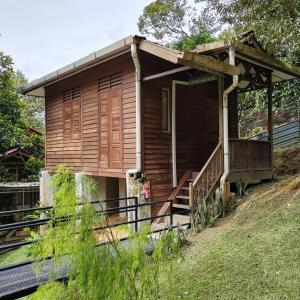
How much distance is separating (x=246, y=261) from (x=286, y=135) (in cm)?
1190

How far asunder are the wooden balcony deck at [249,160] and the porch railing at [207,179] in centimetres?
33

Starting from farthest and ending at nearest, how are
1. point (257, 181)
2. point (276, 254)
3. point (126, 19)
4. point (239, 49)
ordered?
point (126, 19) → point (257, 181) → point (239, 49) → point (276, 254)

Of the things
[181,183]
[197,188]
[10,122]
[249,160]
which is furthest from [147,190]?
[10,122]

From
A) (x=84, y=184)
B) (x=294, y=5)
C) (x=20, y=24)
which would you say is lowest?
(x=84, y=184)

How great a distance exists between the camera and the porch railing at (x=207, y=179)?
7.66m

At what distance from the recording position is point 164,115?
884cm

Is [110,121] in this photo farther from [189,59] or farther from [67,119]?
[189,59]

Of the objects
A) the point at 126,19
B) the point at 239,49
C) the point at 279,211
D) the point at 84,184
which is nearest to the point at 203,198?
the point at 279,211

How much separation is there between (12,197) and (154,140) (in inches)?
386

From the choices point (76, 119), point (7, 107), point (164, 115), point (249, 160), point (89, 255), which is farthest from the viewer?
point (7, 107)

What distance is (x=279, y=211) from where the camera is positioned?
672cm

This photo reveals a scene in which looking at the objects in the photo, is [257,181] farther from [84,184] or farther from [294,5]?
[84,184]

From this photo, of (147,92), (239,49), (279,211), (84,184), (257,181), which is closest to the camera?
(84,184)

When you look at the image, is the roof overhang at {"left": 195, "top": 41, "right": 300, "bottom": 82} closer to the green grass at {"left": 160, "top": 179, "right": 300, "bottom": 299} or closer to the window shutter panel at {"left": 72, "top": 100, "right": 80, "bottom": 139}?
the green grass at {"left": 160, "top": 179, "right": 300, "bottom": 299}
